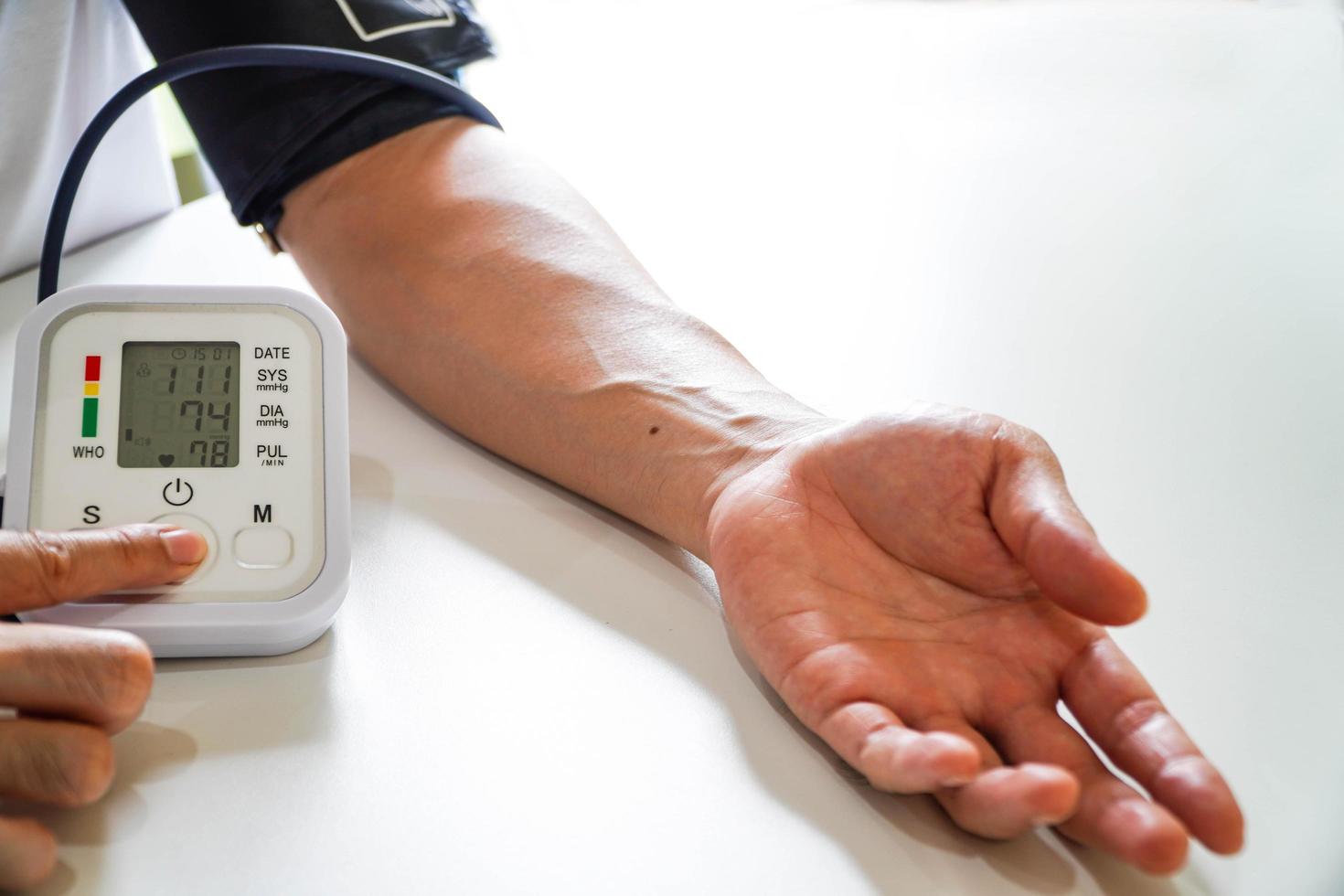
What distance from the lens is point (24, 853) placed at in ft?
→ 1.40

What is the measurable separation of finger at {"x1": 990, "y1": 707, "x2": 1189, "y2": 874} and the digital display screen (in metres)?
0.44

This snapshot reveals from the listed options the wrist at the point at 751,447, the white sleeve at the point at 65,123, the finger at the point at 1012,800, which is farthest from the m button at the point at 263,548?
the white sleeve at the point at 65,123

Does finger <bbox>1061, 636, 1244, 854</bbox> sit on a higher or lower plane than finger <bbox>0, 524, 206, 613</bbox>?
higher

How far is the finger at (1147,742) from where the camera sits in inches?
17.5

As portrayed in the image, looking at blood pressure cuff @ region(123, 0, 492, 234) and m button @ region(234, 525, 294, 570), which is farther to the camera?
blood pressure cuff @ region(123, 0, 492, 234)

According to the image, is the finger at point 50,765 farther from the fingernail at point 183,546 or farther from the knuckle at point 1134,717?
the knuckle at point 1134,717

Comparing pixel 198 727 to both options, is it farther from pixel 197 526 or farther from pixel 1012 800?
pixel 1012 800

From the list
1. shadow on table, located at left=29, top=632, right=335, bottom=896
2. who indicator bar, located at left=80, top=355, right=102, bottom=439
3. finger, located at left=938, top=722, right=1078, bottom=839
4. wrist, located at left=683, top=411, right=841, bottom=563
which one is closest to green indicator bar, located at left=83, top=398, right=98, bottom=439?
who indicator bar, located at left=80, top=355, right=102, bottom=439

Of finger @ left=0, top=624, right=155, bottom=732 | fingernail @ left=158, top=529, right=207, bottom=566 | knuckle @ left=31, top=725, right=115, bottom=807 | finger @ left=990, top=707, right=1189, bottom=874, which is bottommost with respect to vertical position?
knuckle @ left=31, top=725, right=115, bottom=807

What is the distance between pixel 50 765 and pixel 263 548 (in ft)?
0.50

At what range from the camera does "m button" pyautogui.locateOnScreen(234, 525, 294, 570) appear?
22.5 inches

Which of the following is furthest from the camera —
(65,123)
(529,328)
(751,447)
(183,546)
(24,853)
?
(65,123)

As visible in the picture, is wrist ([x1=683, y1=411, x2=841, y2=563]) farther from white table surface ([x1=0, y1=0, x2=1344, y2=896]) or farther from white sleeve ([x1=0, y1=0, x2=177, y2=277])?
white sleeve ([x1=0, y1=0, x2=177, y2=277])

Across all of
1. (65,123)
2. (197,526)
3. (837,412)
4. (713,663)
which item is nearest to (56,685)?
(197,526)
